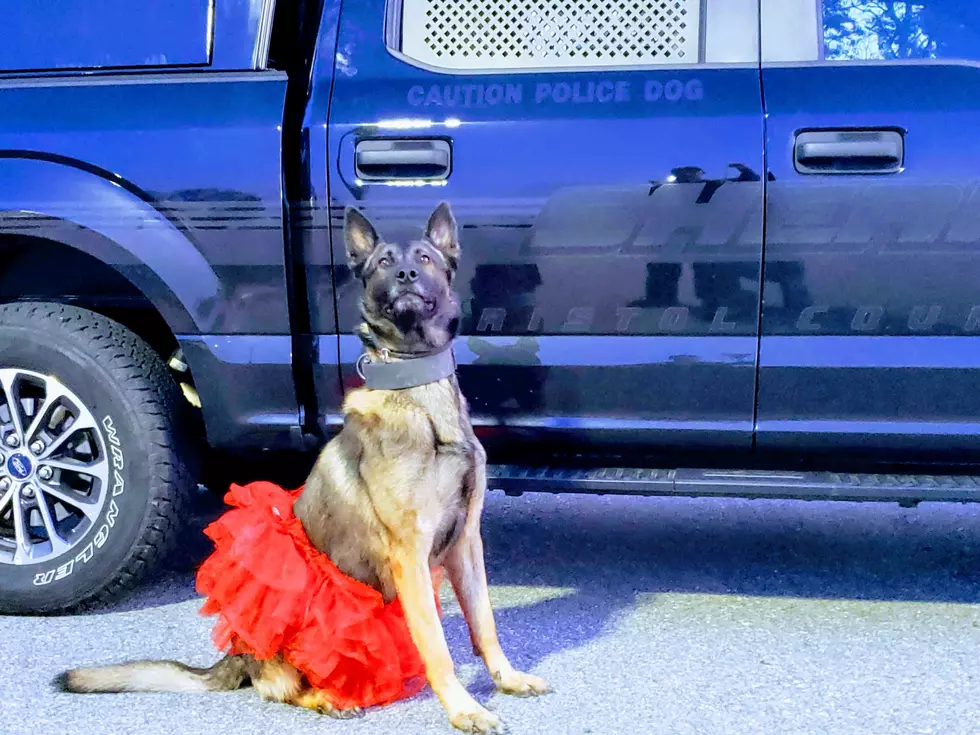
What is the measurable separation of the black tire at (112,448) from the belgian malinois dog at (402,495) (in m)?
0.59

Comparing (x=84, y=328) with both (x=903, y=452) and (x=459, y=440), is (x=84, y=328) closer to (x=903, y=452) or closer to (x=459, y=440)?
(x=459, y=440)

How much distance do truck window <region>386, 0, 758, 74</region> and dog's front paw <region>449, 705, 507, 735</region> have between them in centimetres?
178

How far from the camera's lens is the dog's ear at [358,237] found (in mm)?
2812

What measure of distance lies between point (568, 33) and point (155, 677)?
2.11 meters

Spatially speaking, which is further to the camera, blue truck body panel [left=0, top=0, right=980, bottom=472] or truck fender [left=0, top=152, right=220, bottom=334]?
truck fender [left=0, top=152, right=220, bottom=334]

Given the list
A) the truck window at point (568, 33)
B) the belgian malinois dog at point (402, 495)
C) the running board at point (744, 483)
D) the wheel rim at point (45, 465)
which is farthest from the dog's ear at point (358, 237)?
the wheel rim at point (45, 465)

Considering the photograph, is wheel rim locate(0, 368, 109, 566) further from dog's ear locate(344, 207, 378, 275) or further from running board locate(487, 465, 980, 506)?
running board locate(487, 465, 980, 506)

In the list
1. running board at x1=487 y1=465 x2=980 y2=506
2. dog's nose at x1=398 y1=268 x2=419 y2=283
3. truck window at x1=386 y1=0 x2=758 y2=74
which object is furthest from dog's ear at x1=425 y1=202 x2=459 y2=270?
running board at x1=487 y1=465 x2=980 y2=506

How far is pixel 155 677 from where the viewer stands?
276 centimetres

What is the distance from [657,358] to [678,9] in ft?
3.32

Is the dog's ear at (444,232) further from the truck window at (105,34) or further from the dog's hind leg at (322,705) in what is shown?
the dog's hind leg at (322,705)

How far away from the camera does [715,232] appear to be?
3018mm

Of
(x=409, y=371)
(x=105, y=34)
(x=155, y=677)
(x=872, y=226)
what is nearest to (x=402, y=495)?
(x=409, y=371)

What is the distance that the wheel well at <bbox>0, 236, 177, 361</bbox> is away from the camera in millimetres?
3504
